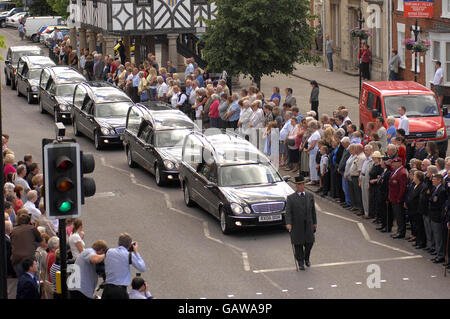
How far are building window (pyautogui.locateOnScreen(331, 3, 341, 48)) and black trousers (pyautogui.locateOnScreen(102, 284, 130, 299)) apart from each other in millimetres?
35753

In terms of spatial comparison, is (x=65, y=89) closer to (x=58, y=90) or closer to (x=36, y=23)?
(x=58, y=90)

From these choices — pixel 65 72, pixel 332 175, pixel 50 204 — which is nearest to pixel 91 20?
pixel 65 72

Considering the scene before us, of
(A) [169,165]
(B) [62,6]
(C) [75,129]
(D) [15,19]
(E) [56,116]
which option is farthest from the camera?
(D) [15,19]

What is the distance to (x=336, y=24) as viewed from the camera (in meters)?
48.6

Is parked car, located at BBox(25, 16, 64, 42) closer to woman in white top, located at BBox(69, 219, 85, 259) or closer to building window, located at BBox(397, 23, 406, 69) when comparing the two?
building window, located at BBox(397, 23, 406, 69)

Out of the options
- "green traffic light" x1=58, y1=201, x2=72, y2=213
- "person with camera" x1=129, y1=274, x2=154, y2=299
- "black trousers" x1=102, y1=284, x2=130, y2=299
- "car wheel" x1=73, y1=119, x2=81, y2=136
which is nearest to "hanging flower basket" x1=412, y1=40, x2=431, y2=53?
"car wheel" x1=73, y1=119, x2=81, y2=136

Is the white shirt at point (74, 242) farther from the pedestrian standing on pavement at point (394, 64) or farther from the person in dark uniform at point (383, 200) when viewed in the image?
the pedestrian standing on pavement at point (394, 64)

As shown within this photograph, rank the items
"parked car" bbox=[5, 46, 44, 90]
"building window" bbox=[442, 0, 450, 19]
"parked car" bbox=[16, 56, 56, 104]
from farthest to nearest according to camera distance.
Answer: "parked car" bbox=[5, 46, 44, 90] < "parked car" bbox=[16, 56, 56, 104] < "building window" bbox=[442, 0, 450, 19]

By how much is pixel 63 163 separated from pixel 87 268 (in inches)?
Result: 118

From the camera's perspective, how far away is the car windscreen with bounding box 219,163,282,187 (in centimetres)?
2067

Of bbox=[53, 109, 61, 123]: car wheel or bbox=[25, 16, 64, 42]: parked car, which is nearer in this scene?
bbox=[53, 109, 61, 123]: car wheel

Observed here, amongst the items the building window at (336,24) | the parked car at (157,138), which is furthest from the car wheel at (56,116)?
the building window at (336,24)

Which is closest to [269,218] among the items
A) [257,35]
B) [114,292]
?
[114,292]

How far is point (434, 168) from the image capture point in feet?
58.2
